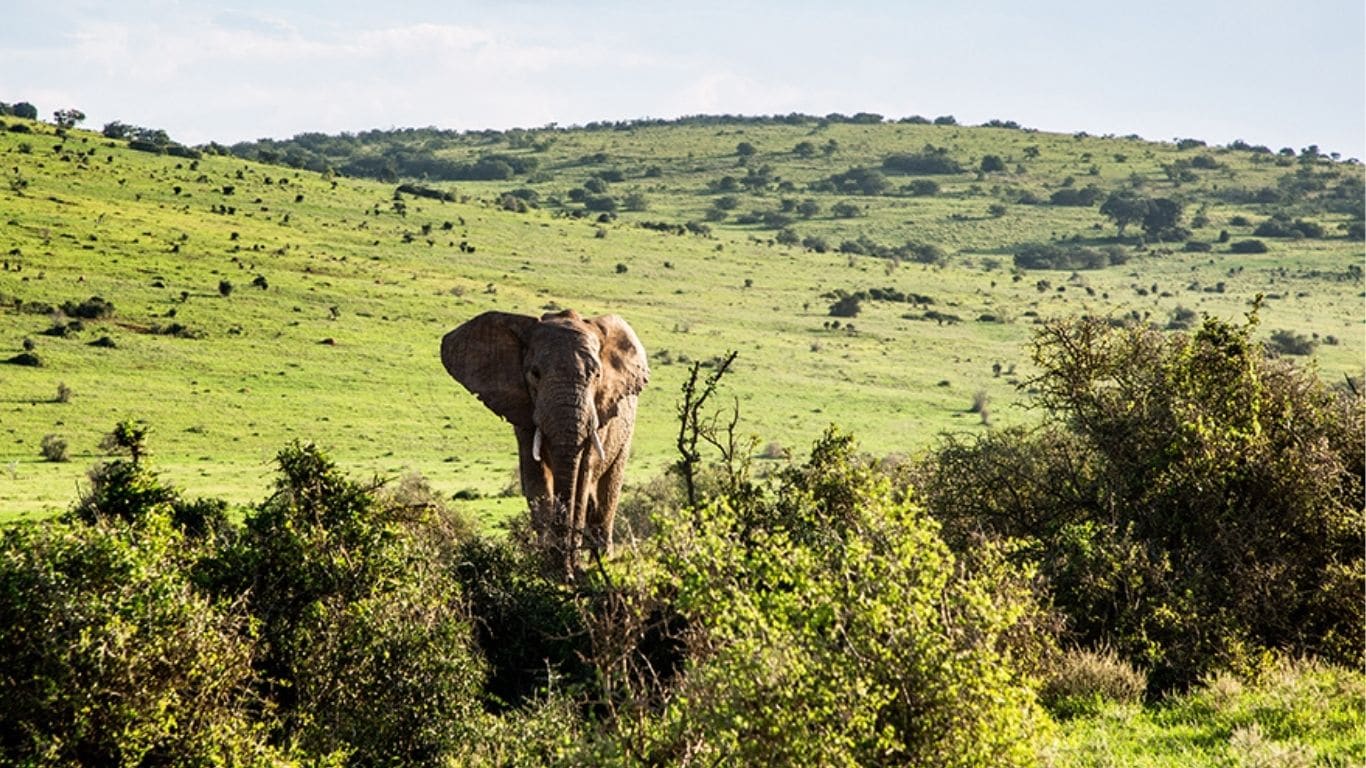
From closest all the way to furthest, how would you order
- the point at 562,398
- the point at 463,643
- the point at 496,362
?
1. the point at 463,643
2. the point at 562,398
3. the point at 496,362

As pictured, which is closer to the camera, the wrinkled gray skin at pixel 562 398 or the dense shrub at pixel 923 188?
the wrinkled gray skin at pixel 562 398

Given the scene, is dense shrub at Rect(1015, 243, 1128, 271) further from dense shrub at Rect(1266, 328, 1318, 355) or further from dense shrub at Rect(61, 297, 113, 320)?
dense shrub at Rect(61, 297, 113, 320)

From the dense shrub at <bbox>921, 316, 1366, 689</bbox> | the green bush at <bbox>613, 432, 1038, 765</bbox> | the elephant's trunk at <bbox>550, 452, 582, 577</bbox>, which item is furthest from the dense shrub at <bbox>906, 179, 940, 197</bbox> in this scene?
the green bush at <bbox>613, 432, 1038, 765</bbox>

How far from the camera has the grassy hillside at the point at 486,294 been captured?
47438mm

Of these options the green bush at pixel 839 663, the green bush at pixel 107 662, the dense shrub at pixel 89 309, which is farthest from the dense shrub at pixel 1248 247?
the green bush at pixel 107 662

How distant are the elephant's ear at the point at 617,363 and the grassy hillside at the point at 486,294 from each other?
5881 millimetres

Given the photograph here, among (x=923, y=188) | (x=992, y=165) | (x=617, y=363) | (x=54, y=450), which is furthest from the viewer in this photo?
(x=992, y=165)

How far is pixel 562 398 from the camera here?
20.3 meters

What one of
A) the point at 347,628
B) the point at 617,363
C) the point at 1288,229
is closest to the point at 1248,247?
the point at 1288,229

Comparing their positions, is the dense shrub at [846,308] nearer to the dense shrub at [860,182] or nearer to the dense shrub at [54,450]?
the dense shrub at [54,450]

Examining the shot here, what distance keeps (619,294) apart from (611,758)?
72546 millimetres

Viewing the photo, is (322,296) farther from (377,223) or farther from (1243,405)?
(1243,405)

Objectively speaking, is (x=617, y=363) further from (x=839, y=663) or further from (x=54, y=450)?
(x=54, y=450)

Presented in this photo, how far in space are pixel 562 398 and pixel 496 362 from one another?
176 centimetres
